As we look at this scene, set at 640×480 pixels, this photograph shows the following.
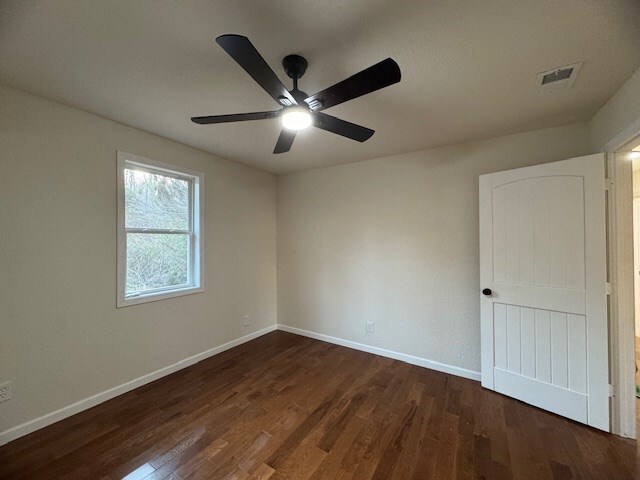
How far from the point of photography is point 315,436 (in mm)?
1856

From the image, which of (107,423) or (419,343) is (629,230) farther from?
(107,423)

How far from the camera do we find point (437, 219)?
285cm

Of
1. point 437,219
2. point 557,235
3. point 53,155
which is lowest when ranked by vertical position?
point 557,235

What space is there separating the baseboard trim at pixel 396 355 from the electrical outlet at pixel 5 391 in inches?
109

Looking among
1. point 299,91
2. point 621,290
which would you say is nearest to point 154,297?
point 299,91

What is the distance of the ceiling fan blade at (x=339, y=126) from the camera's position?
156cm

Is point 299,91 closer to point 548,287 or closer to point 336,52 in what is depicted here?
point 336,52

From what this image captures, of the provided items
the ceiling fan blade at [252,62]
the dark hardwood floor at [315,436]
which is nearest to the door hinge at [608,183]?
the dark hardwood floor at [315,436]

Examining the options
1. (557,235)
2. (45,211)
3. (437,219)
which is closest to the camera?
(45,211)

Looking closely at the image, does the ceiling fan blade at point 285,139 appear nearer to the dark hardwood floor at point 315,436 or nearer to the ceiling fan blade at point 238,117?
the ceiling fan blade at point 238,117

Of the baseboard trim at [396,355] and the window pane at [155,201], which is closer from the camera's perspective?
the window pane at [155,201]

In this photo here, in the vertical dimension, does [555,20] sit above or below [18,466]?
above

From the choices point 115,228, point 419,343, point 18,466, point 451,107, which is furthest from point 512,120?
point 18,466

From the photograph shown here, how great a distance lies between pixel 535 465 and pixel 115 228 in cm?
357
